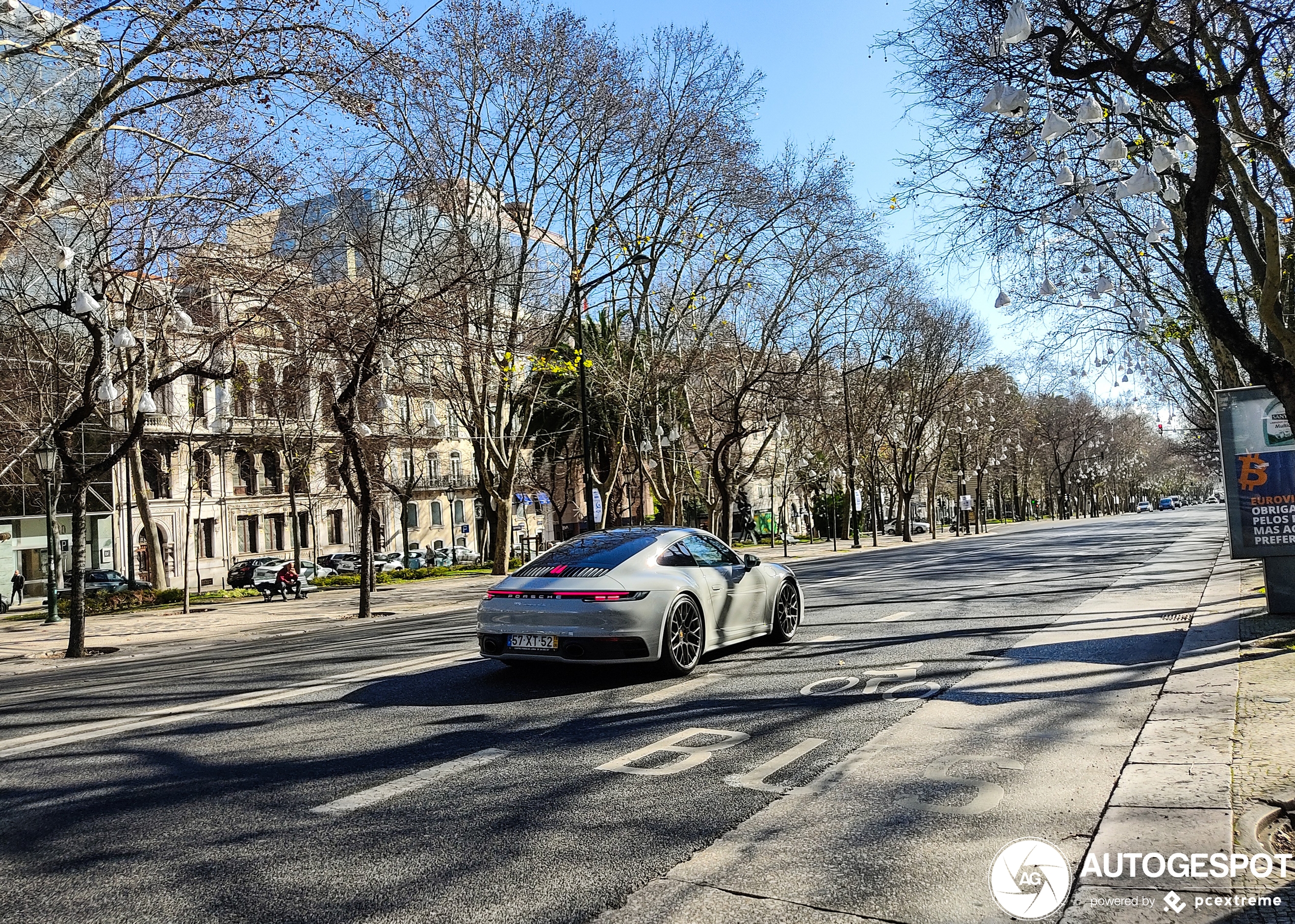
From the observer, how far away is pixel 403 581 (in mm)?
33750

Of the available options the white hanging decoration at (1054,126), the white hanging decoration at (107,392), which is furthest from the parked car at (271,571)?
the white hanging decoration at (1054,126)

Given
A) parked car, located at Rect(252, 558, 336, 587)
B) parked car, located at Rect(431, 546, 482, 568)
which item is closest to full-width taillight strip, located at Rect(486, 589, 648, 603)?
parked car, located at Rect(252, 558, 336, 587)

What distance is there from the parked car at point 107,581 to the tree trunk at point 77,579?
941 inches

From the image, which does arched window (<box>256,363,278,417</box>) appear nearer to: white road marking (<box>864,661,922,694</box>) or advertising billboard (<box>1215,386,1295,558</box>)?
white road marking (<box>864,661,922,694</box>)

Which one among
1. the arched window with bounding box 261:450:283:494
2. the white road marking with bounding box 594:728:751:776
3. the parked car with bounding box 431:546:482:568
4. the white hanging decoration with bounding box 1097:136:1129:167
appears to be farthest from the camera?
the parked car with bounding box 431:546:482:568

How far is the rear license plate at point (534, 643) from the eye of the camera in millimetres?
8219

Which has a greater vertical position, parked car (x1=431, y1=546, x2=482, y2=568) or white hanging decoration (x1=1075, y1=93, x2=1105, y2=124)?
white hanging decoration (x1=1075, y1=93, x2=1105, y2=124)

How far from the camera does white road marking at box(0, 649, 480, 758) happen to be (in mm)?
6930

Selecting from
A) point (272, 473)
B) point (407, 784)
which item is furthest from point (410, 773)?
point (272, 473)

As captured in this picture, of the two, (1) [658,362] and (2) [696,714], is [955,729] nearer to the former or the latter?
(2) [696,714]

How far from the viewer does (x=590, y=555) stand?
9.07 metres

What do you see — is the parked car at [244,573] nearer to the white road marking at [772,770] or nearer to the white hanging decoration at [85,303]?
the white hanging decoration at [85,303]

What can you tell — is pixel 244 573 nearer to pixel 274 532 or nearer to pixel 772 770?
pixel 274 532

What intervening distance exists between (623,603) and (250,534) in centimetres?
5079
